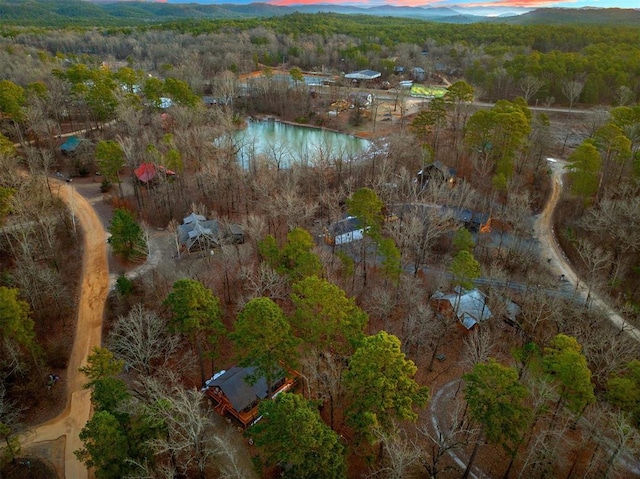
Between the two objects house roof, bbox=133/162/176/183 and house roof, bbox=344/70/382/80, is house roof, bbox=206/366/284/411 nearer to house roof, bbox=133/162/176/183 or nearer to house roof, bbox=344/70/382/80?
house roof, bbox=133/162/176/183

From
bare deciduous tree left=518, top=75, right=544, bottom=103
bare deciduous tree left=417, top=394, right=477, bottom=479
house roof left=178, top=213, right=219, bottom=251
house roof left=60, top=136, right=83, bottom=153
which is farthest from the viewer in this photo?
bare deciduous tree left=518, top=75, right=544, bottom=103

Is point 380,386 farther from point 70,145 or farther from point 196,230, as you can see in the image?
point 70,145

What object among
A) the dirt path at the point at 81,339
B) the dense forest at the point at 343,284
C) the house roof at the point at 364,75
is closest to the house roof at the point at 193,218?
the dense forest at the point at 343,284

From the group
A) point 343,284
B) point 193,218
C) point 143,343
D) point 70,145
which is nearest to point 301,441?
point 143,343

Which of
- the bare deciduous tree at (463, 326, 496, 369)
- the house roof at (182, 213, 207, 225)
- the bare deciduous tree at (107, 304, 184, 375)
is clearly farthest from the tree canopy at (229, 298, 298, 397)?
the house roof at (182, 213, 207, 225)

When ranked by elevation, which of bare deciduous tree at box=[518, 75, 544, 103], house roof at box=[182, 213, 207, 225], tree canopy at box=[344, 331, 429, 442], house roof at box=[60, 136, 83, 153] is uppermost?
bare deciduous tree at box=[518, 75, 544, 103]

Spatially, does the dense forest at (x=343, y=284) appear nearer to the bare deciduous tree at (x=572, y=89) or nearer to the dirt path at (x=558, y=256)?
the bare deciduous tree at (x=572, y=89)

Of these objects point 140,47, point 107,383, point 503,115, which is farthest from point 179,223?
point 140,47
